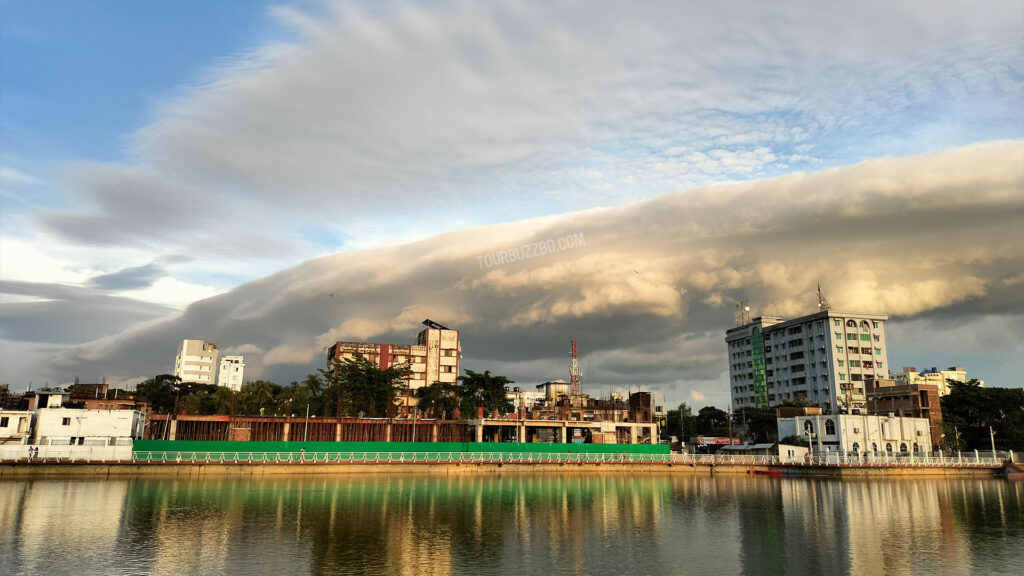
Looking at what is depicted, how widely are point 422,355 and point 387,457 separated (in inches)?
2837

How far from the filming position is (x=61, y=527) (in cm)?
3328

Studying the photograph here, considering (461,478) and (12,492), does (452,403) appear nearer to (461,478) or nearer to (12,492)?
(461,478)

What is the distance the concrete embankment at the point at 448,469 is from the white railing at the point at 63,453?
1201 millimetres

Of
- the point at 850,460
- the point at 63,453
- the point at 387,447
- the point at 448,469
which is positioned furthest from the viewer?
the point at 850,460

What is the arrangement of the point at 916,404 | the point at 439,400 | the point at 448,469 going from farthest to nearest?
the point at 439,400 → the point at 916,404 → the point at 448,469

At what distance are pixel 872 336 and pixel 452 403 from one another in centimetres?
10409

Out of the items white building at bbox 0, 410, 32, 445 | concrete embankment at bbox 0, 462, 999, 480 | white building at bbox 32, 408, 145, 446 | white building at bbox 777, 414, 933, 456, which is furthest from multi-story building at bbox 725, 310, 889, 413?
white building at bbox 0, 410, 32, 445

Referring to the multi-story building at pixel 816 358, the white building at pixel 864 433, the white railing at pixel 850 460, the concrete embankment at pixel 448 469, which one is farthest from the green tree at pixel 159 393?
the multi-story building at pixel 816 358

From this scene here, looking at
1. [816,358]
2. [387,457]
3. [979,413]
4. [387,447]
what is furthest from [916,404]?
[387,457]

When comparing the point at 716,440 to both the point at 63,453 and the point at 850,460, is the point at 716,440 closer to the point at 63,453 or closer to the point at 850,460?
the point at 850,460

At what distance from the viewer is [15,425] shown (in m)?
72.4

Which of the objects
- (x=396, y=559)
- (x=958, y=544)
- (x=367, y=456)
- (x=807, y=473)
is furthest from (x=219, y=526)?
(x=807, y=473)

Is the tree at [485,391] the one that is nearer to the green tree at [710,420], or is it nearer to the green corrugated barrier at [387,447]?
the green corrugated barrier at [387,447]

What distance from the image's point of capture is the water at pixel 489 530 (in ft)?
86.6
